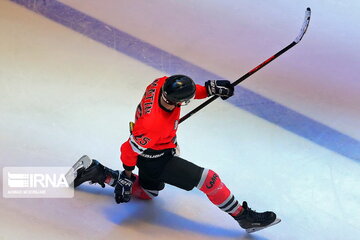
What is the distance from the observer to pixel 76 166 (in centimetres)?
365

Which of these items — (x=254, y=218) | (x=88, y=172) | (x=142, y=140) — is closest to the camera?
(x=142, y=140)

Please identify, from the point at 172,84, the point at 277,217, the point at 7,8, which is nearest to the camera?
the point at 172,84

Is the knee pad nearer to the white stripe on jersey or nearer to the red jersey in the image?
the red jersey

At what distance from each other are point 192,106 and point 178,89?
153 centimetres

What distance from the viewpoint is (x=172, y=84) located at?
121 inches

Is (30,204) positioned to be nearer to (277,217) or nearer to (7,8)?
(277,217)

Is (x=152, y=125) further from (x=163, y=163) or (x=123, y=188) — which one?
(x=123, y=188)

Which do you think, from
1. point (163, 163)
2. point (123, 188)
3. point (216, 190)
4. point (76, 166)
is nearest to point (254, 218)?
point (216, 190)

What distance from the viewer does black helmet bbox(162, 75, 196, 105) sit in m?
3.06

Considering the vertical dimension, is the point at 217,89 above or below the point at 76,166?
above

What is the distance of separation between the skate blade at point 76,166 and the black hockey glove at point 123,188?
0.25m

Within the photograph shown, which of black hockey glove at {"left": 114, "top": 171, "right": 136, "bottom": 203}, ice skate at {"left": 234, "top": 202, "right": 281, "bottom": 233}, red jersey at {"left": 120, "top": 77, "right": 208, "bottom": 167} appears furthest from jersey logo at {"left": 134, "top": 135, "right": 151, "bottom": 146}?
ice skate at {"left": 234, "top": 202, "right": 281, "bottom": 233}

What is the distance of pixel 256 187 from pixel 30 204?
1.50 m

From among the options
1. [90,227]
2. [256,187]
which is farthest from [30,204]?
[256,187]
